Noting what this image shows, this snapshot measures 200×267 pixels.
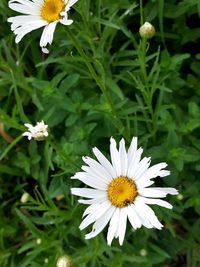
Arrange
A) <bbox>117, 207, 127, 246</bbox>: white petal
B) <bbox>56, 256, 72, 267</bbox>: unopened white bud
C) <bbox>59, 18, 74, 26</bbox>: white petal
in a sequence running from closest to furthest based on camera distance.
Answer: <bbox>59, 18, 74, 26</bbox>: white petal
<bbox>117, 207, 127, 246</bbox>: white petal
<bbox>56, 256, 72, 267</bbox>: unopened white bud

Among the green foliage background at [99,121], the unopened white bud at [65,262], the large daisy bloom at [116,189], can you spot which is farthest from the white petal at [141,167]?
the unopened white bud at [65,262]

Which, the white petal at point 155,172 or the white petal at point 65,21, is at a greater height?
the white petal at point 65,21

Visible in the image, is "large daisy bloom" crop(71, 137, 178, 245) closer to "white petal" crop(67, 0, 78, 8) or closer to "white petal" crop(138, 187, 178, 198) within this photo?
"white petal" crop(138, 187, 178, 198)

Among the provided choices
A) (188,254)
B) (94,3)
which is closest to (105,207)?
(188,254)

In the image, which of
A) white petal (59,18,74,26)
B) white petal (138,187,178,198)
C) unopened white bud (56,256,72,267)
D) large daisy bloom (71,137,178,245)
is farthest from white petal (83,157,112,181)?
white petal (59,18,74,26)

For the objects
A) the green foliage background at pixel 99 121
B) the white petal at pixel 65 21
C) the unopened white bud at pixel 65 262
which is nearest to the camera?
the white petal at pixel 65 21

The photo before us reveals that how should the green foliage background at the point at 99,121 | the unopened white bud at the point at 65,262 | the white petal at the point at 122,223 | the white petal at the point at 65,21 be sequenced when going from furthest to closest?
the green foliage background at the point at 99,121 < the unopened white bud at the point at 65,262 < the white petal at the point at 122,223 < the white petal at the point at 65,21

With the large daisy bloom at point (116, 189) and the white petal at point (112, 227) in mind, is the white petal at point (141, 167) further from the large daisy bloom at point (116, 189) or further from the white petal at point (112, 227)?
the white petal at point (112, 227)

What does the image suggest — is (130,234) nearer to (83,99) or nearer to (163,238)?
(163,238)
